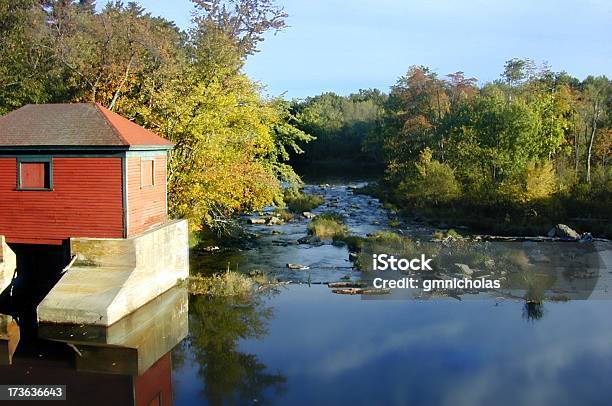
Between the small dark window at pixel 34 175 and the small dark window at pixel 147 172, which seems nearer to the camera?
the small dark window at pixel 34 175

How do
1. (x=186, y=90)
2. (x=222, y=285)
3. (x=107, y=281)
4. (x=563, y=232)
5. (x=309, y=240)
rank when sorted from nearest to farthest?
(x=107, y=281), (x=222, y=285), (x=186, y=90), (x=309, y=240), (x=563, y=232)

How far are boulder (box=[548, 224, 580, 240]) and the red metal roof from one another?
20449 millimetres

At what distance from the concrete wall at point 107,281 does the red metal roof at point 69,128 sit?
2.69 m

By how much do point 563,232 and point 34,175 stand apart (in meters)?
23.9

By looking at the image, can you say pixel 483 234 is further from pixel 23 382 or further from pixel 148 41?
pixel 23 382

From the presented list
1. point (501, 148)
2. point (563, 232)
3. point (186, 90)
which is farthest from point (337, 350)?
point (501, 148)

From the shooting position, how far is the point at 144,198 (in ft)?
61.1

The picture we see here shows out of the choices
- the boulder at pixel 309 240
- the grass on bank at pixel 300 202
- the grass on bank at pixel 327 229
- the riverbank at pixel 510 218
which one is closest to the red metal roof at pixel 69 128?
the boulder at pixel 309 240

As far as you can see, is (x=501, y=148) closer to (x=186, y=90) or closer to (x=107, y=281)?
(x=186, y=90)

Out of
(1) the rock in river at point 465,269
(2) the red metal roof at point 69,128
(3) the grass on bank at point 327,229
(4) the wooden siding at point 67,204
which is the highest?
(2) the red metal roof at point 69,128

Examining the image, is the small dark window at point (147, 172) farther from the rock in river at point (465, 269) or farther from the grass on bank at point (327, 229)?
the grass on bank at point (327, 229)

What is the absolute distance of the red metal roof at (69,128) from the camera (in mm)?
17391

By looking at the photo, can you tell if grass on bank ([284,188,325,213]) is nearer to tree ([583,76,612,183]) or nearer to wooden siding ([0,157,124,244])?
tree ([583,76,612,183])

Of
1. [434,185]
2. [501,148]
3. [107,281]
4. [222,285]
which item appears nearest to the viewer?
[107,281]
